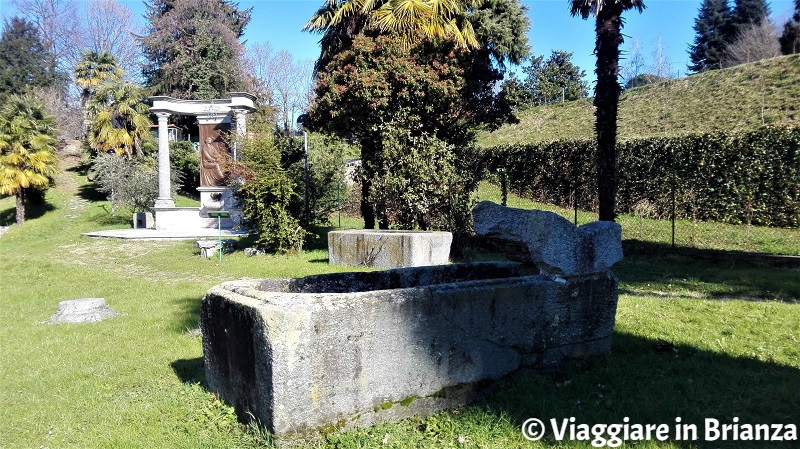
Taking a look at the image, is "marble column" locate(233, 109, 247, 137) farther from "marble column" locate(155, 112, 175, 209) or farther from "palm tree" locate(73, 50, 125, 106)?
"palm tree" locate(73, 50, 125, 106)

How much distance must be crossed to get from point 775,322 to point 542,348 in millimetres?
2994

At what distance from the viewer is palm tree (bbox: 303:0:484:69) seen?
39.6ft

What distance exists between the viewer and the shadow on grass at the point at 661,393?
10.0 ft

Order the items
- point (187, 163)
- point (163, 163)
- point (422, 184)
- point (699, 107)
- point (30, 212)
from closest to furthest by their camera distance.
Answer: point (422, 184) < point (163, 163) < point (699, 107) < point (30, 212) < point (187, 163)

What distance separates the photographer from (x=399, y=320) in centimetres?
311

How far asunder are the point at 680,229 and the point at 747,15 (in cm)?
3860

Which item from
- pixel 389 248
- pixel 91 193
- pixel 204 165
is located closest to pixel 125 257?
pixel 204 165

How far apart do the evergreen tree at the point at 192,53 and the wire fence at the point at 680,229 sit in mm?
23757

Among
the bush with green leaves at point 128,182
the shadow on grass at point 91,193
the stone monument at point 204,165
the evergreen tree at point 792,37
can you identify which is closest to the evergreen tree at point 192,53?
A: the shadow on grass at point 91,193

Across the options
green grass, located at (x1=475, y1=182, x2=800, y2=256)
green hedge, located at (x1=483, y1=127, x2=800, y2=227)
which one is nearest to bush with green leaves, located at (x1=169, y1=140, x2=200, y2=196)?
green hedge, located at (x1=483, y1=127, x2=800, y2=227)

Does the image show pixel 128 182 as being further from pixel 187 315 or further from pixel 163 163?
pixel 187 315

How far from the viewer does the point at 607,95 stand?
10.2 metres

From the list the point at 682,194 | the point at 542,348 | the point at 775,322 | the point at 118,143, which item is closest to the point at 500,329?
the point at 542,348

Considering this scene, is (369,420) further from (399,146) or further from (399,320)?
(399,146)
